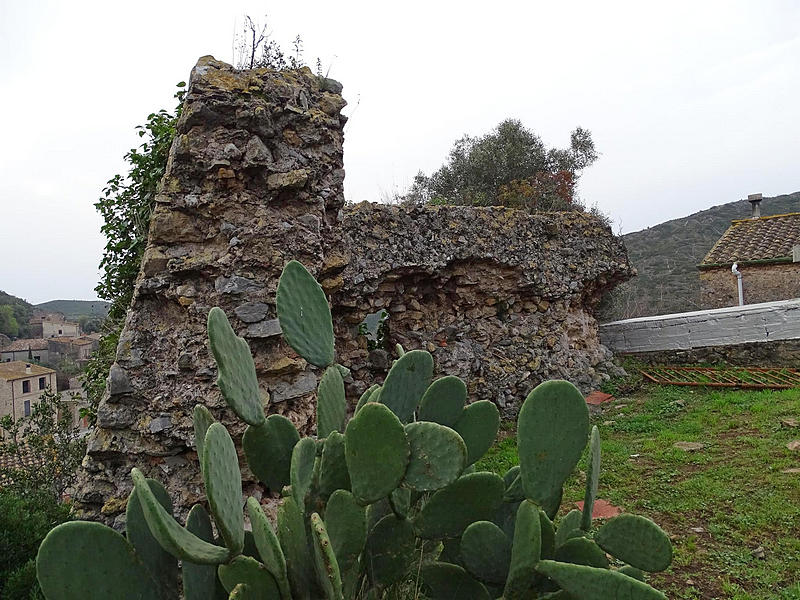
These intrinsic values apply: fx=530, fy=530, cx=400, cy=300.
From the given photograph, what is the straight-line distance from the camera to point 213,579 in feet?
4.14

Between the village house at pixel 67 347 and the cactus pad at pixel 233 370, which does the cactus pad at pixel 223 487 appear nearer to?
the cactus pad at pixel 233 370

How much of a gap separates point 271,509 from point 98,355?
7.43 ft

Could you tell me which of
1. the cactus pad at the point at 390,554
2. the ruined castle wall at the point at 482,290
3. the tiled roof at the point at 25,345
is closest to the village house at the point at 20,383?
the tiled roof at the point at 25,345

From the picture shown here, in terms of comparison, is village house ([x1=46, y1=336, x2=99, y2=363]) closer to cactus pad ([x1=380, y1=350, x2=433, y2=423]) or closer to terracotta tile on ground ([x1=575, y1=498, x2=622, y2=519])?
terracotta tile on ground ([x1=575, y1=498, x2=622, y2=519])

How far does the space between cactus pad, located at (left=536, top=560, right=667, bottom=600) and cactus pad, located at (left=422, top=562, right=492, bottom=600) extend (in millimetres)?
332

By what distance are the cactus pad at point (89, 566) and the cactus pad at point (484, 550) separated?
29.3 inches

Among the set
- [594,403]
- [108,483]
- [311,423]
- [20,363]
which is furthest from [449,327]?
[20,363]

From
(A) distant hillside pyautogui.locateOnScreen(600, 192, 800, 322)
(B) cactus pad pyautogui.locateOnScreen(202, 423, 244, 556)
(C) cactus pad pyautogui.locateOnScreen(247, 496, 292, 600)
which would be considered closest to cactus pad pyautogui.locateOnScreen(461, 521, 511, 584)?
(C) cactus pad pyautogui.locateOnScreen(247, 496, 292, 600)

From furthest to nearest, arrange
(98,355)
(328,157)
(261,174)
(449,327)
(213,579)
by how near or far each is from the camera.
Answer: (449,327), (98,355), (328,157), (261,174), (213,579)

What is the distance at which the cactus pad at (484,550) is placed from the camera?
1355 millimetres

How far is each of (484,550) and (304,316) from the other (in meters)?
0.89

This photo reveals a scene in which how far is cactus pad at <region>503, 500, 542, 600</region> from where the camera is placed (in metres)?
1.20

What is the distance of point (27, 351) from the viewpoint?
17.3 meters

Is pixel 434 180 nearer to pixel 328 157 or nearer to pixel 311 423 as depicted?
pixel 328 157
